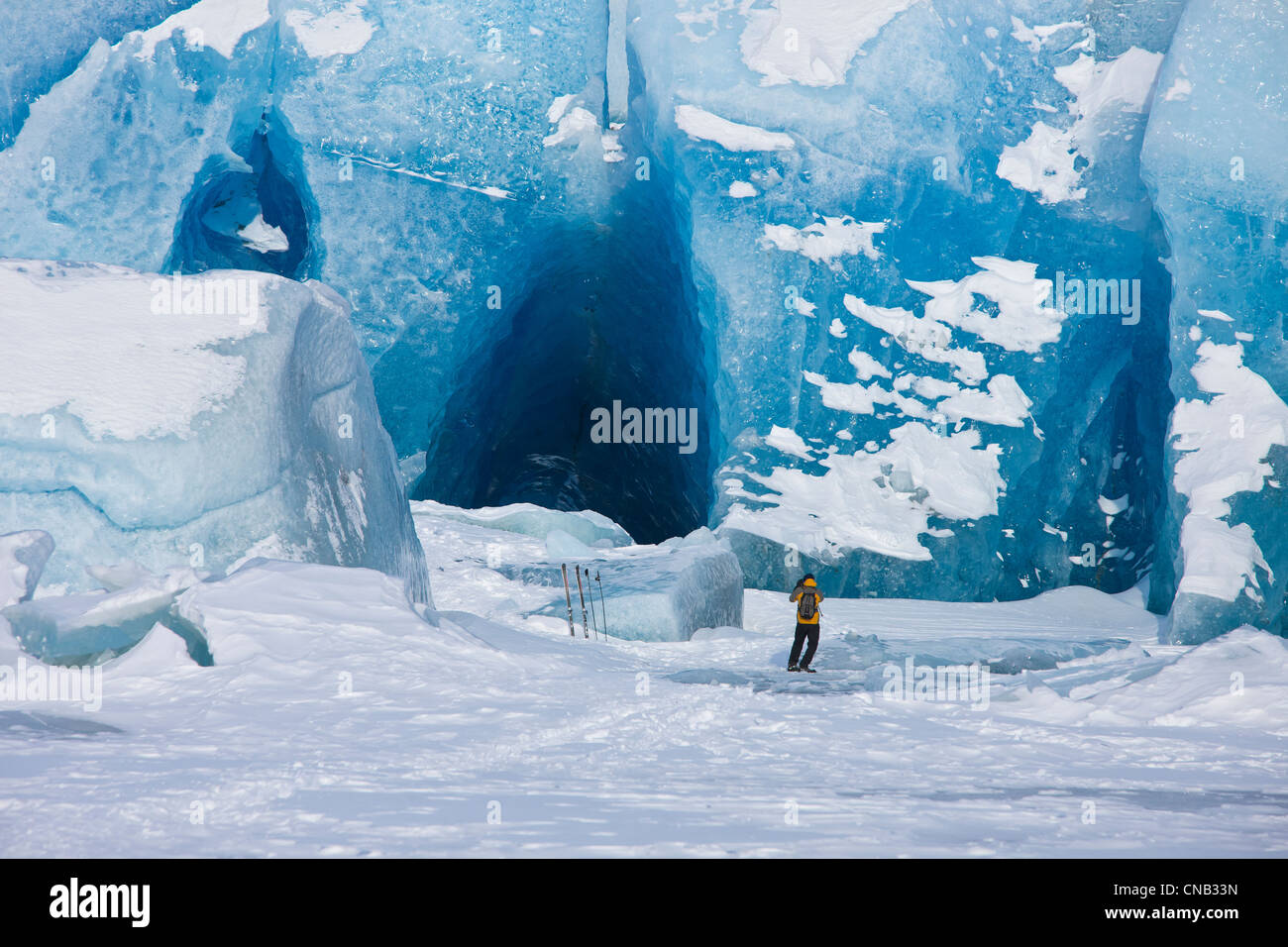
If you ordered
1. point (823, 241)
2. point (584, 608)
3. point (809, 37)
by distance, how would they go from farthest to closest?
point (809, 37)
point (823, 241)
point (584, 608)

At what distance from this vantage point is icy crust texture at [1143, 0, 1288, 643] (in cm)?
1016

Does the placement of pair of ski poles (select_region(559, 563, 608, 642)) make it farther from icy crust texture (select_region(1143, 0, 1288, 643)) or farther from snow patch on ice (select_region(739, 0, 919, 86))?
snow patch on ice (select_region(739, 0, 919, 86))

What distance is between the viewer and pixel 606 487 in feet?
62.5

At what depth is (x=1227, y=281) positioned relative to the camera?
433 inches

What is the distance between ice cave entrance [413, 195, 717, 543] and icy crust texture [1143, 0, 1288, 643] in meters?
5.30

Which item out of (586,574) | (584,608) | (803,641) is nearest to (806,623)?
(803,641)

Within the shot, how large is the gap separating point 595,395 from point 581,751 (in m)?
13.8

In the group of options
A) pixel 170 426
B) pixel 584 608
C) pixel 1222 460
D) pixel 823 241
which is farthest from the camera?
pixel 823 241

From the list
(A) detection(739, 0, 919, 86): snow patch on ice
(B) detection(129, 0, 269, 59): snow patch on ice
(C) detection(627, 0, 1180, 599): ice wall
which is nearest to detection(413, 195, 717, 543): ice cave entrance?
(C) detection(627, 0, 1180, 599): ice wall

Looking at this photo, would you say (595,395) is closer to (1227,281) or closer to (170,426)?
(1227,281)

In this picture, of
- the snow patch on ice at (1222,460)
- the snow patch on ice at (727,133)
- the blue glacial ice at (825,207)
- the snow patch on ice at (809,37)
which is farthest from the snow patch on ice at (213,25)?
the snow patch on ice at (1222,460)

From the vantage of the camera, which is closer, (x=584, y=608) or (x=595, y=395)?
(x=584, y=608)

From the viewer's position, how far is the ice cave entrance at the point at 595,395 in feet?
47.9
